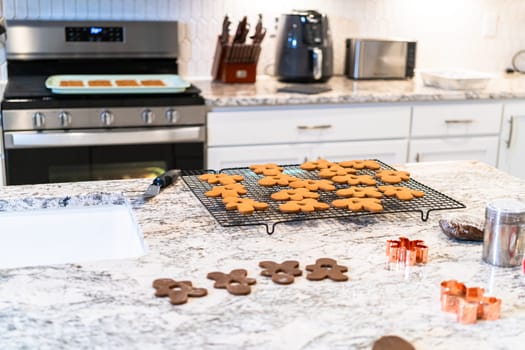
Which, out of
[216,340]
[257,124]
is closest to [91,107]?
[257,124]

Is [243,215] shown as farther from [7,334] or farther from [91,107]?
[91,107]

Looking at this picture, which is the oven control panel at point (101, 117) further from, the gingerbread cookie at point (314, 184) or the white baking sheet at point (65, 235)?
the gingerbread cookie at point (314, 184)

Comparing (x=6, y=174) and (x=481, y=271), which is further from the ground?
(x=481, y=271)

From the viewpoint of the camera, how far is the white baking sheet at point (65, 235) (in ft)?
5.83

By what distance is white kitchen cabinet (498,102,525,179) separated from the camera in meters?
3.53

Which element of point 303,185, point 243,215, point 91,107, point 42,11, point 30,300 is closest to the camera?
point 30,300

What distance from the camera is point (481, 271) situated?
1407 millimetres

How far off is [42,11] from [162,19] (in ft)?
1.82

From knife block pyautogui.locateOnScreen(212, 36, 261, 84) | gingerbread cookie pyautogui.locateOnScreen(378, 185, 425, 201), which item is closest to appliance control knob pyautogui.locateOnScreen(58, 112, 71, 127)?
knife block pyautogui.locateOnScreen(212, 36, 261, 84)

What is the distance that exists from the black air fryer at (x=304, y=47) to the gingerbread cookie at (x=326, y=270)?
2217mm

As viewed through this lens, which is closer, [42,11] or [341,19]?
[42,11]

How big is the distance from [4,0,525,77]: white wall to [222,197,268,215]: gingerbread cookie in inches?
84.1

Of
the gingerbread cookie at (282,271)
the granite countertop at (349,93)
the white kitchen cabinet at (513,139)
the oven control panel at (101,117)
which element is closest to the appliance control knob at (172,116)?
the oven control panel at (101,117)

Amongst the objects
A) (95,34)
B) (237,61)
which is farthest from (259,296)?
(95,34)
